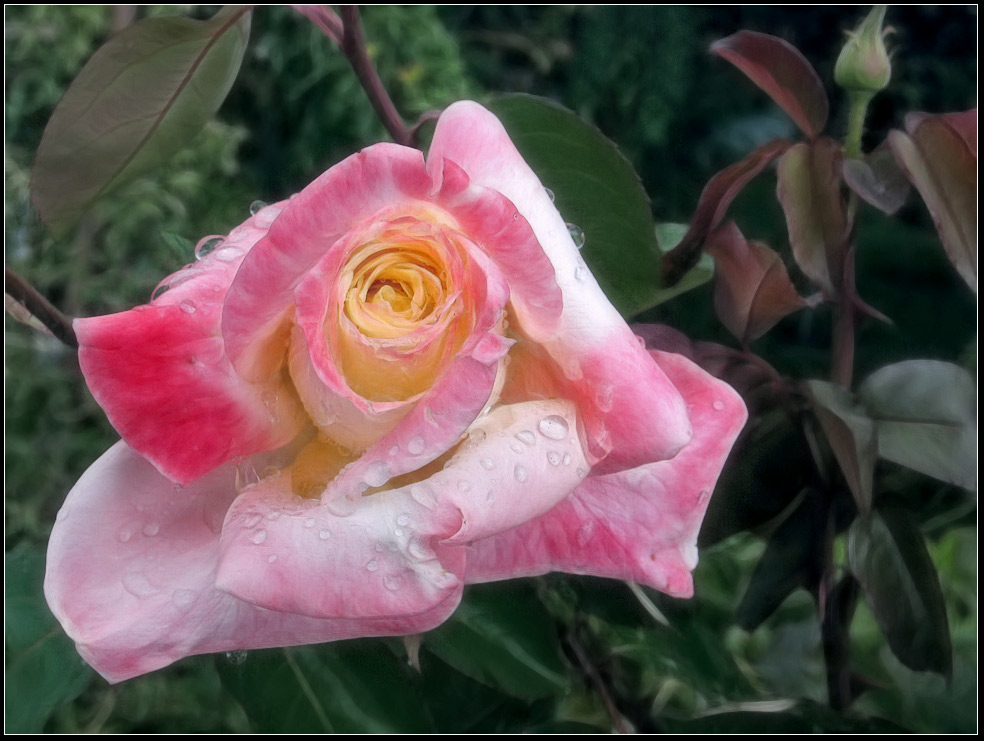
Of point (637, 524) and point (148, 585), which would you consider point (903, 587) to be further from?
point (148, 585)

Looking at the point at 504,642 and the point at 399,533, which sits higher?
the point at 399,533

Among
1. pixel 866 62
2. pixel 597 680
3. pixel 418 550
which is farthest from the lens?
pixel 597 680

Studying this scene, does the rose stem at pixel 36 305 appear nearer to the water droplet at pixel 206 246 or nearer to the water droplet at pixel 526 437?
Result: the water droplet at pixel 206 246

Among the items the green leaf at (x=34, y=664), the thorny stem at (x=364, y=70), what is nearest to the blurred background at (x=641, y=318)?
the green leaf at (x=34, y=664)

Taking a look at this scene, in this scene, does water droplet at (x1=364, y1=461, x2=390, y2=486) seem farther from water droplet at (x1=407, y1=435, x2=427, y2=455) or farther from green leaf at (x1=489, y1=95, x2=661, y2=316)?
green leaf at (x1=489, y1=95, x2=661, y2=316)

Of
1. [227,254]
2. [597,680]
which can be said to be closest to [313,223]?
[227,254]

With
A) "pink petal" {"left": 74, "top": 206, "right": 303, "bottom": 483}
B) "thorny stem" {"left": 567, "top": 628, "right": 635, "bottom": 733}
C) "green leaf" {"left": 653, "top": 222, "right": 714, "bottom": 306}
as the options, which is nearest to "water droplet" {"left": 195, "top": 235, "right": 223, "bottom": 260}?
"pink petal" {"left": 74, "top": 206, "right": 303, "bottom": 483}
